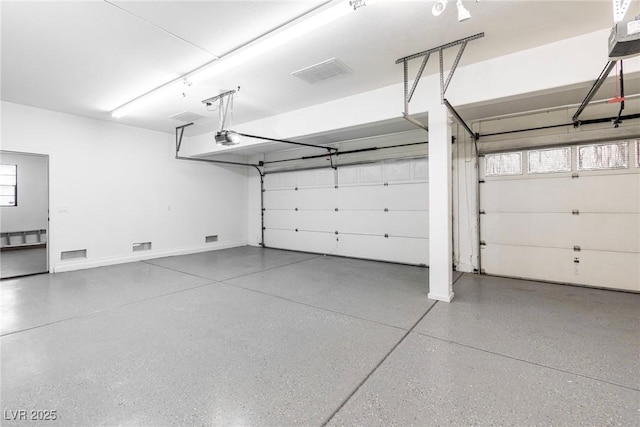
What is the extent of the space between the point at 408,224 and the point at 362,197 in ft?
4.07

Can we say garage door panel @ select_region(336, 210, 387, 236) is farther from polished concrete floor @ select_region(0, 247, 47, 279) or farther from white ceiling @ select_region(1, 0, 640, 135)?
polished concrete floor @ select_region(0, 247, 47, 279)

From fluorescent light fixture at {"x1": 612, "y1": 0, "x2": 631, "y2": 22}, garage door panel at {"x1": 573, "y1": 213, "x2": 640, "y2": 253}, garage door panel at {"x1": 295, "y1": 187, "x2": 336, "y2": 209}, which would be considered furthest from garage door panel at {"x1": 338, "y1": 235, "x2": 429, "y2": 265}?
fluorescent light fixture at {"x1": 612, "y1": 0, "x2": 631, "y2": 22}

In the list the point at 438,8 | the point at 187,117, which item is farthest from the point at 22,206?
the point at 438,8

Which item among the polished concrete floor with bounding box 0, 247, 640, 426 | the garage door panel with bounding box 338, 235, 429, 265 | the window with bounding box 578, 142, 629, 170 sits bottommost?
the polished concrete floor with bounding box 0, 247, 640, 426

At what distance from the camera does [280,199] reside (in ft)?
26.1

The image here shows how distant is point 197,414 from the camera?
64.8 inches

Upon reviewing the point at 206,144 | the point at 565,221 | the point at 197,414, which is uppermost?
the point at 206,144

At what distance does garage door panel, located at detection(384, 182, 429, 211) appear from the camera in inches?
219

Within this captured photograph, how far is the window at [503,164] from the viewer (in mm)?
4703

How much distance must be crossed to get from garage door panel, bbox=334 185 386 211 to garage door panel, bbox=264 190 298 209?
1481 mm

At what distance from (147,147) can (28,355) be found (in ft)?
16.8

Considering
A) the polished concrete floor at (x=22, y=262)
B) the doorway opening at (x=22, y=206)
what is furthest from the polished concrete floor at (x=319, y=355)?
the doorway opening at (x=22, y=206)

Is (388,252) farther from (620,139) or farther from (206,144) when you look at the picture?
(206,144)

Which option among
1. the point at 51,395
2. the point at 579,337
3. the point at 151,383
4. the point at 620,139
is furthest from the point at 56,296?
the point at 620,139
